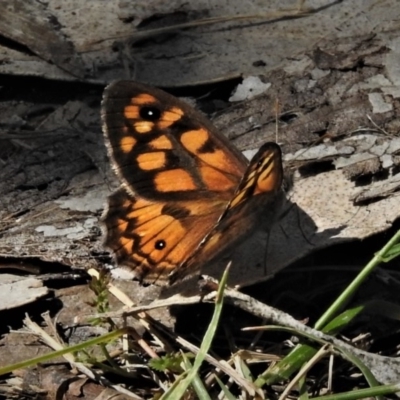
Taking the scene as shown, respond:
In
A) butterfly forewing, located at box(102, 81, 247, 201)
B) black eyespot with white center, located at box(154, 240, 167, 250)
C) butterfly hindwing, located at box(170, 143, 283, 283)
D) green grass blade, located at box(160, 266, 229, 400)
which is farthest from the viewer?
butterfly forewing, located at box(102, 81, 247, 201)

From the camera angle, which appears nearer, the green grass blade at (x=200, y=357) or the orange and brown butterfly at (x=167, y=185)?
the green grass blade at (x=200, y=357)

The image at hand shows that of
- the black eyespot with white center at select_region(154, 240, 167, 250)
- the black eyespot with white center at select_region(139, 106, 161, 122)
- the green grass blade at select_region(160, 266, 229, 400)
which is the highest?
the black eyespot with white center at select_region(139, 106, 161, 122)

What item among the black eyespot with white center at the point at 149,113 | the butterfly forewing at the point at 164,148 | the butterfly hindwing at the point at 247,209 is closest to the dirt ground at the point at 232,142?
the butterfly hindwing at the point at 247,209

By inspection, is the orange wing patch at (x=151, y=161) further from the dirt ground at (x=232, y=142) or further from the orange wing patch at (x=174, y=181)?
the dirt ground at (x=232, y=142)

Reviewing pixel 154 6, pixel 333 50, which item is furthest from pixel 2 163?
pixel 333 50

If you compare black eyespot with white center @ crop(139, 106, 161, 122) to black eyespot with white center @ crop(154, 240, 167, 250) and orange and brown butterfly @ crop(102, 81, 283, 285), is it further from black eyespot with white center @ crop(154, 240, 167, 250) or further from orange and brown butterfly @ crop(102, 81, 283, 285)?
black eyespot with white center @ crop(154, 240, 167, 250)

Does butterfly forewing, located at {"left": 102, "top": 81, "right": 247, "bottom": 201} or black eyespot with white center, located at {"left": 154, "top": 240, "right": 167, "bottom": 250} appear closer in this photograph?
black eyespot with white center, located at {"left": 154, "top": 240, "right": 167, "bottom": 250}

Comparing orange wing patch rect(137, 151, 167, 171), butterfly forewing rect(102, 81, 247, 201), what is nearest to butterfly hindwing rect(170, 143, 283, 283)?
butterfly forewing rect(102, 81, 247, 201)

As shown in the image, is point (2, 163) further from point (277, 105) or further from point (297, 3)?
point (297, 3)

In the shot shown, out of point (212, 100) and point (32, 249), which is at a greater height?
point (212, 100)
